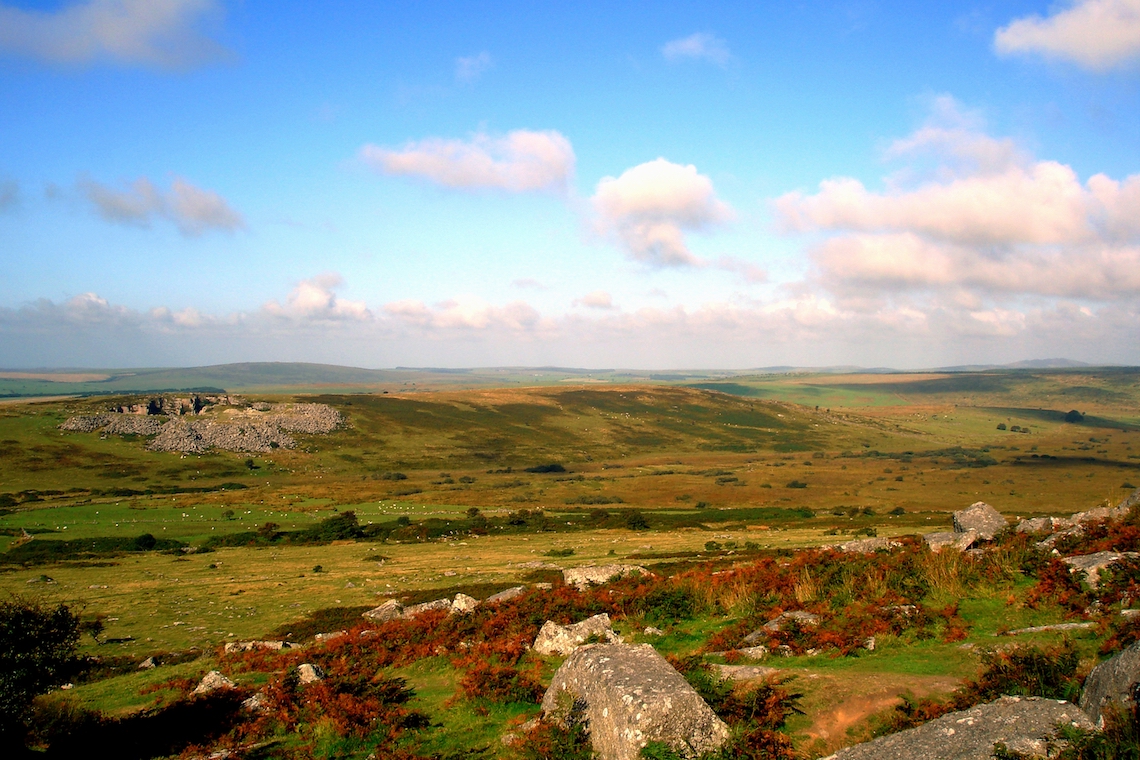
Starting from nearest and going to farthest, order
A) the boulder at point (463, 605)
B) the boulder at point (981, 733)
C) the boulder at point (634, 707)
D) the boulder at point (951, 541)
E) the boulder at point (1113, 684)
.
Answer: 1. the boulder at point (1113, 684)
2. the boulder at point (981, 733)
3. the boulder at point (634, 707)
4. the boulder at point (951, 541)
5. the boulder at point (463, 605)

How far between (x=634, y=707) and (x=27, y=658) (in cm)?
1359

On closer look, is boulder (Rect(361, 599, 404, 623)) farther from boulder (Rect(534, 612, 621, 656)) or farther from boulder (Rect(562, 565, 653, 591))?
boulder (Rect(534, 612, 621, 656))

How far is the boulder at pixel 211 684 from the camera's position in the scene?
16.5m

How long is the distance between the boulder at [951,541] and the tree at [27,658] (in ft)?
78.2

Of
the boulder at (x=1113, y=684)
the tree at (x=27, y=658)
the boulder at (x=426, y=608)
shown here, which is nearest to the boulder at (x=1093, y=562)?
the boulder at (x=1113, y=684)

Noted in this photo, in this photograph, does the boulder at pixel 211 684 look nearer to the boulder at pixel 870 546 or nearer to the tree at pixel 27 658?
the tree at pixel 27 658

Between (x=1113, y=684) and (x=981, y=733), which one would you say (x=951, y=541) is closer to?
(x=1113, y=684)

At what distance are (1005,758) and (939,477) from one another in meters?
113

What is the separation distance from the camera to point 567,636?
1662 cm

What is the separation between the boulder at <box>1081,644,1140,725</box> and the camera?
732 centimetres

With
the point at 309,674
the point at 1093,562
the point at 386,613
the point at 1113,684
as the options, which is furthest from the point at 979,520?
the point at 309,674

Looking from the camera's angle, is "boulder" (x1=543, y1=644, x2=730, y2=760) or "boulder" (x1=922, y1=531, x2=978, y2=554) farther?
"boulder" (x1=922, y1=531, x2=978, y2=554)

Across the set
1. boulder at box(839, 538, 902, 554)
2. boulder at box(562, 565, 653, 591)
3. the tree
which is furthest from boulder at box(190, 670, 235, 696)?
boulder at box(839, 538, 902, 554)

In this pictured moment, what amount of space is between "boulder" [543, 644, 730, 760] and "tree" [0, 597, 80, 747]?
10694 mm
